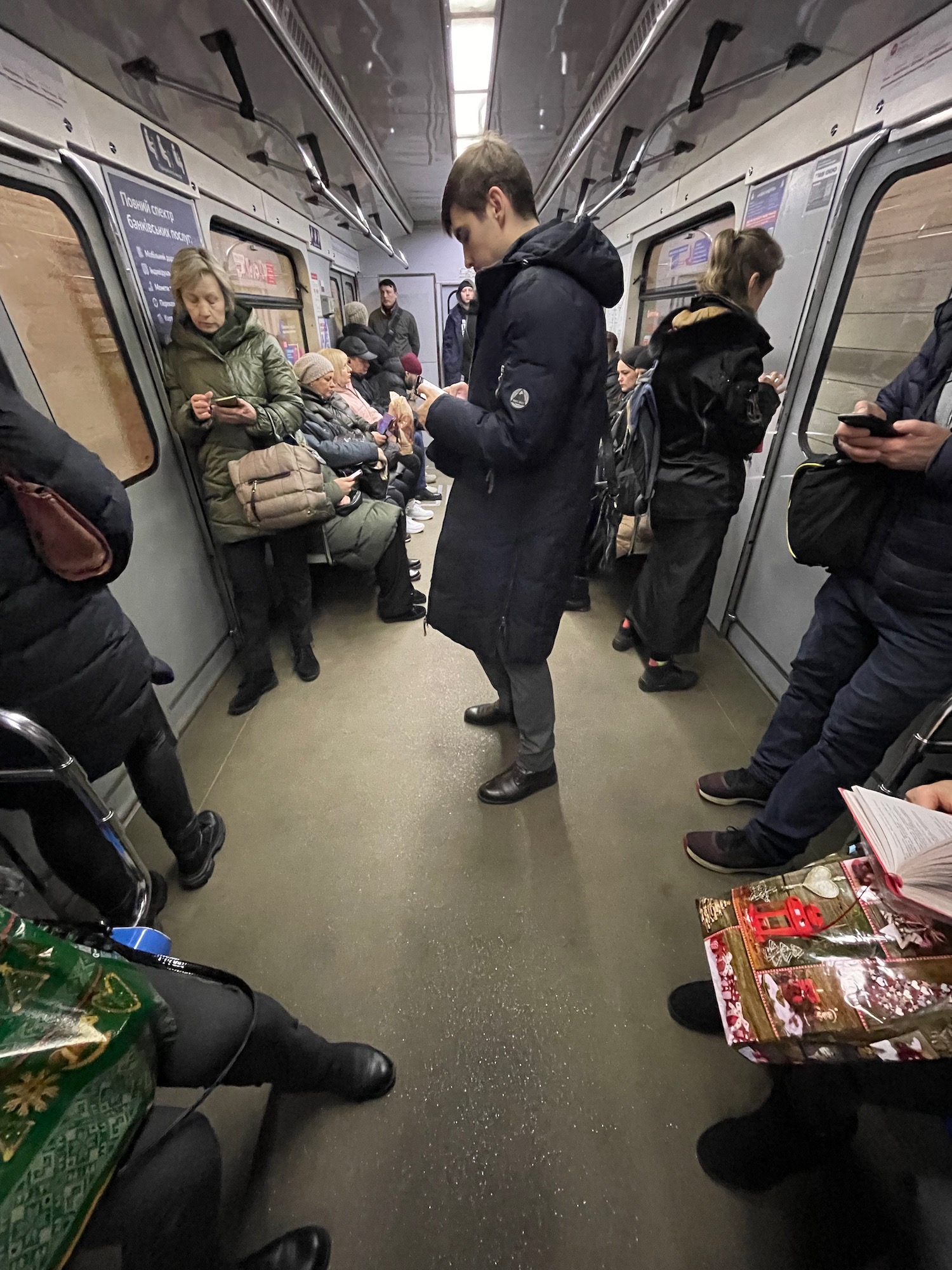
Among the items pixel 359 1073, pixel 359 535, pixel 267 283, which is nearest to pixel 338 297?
pixel 267 283

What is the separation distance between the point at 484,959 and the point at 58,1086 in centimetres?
127

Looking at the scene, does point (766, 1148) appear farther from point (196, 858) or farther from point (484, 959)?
point (196, 858)

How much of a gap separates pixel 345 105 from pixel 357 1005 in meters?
4.14

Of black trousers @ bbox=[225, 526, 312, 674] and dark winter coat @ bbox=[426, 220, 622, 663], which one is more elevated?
dark winter coat @ bbox=[426, 220, 622, 663]

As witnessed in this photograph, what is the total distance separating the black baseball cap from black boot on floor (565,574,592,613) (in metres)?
2.99

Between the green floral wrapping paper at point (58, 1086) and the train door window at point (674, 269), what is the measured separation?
3980mm

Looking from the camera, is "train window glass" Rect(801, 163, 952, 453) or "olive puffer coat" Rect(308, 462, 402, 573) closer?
"train window glass" Rect(801, 163, 952, 453)

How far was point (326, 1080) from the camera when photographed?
1.20 m

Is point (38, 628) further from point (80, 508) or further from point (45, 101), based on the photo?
point (45, 101)

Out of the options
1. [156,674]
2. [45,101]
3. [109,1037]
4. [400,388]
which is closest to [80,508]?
[156,674]

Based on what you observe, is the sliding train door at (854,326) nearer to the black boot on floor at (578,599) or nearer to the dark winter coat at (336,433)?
the black boot on floor at (578,599)

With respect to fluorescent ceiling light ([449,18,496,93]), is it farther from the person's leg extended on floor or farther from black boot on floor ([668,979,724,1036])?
black boot on floor ([668,979,724,1036])

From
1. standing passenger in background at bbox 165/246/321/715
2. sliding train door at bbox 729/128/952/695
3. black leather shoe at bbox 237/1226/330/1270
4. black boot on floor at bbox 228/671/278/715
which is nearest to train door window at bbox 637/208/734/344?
sliding train door at bbox 729/128/952/695

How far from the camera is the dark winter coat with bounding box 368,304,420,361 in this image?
621 centimetres
